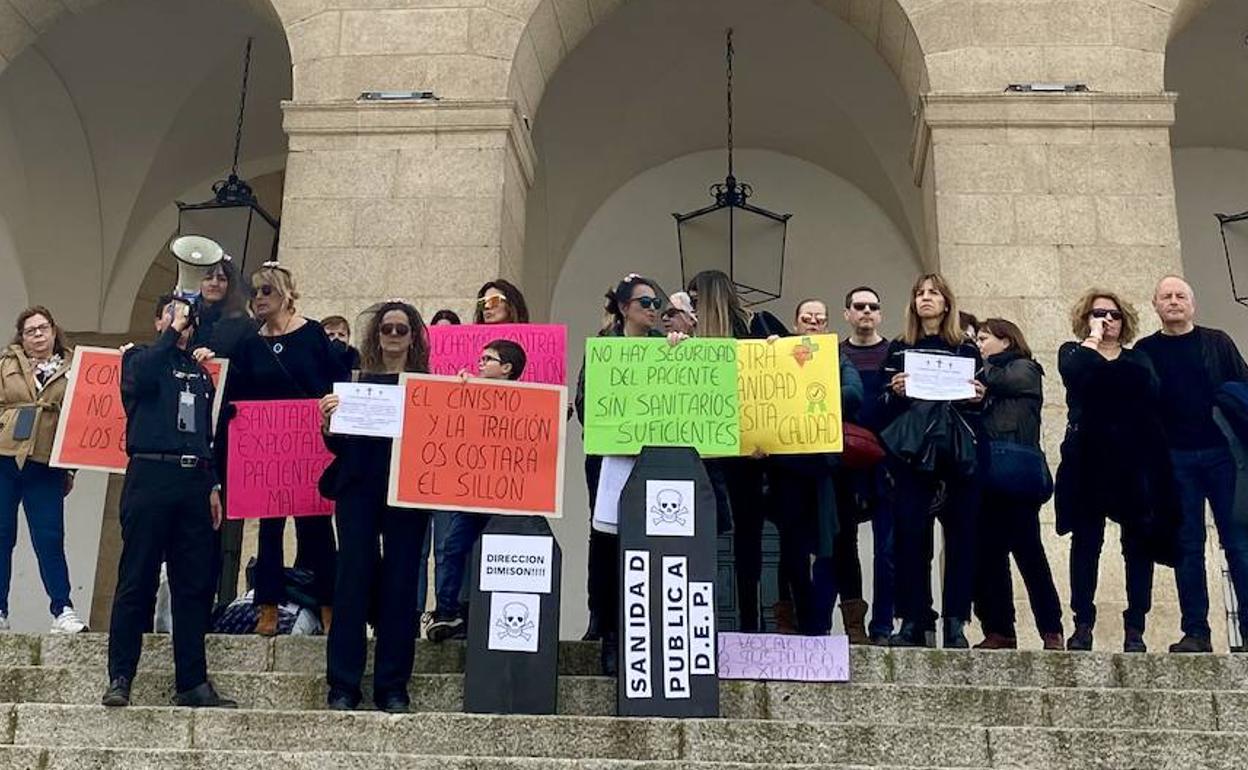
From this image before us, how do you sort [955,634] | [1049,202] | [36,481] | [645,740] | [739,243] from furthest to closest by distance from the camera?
[739,243], [1049,202], [36,481], [955,634], [645,740]

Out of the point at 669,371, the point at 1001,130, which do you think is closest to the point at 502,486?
the point at 669,371

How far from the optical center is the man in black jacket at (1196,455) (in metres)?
5.99

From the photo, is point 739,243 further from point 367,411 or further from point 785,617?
point 367,411

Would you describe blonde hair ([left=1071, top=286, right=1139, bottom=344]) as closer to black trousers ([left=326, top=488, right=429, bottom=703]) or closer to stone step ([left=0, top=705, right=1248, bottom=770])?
stone step ([left=0, top=705, right=1248, bottom=770])

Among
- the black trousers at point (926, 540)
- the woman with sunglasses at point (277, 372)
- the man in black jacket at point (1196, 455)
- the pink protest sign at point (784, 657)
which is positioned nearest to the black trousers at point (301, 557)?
the woman with sunglasses at point (277, 372)

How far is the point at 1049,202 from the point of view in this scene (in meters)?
8.70

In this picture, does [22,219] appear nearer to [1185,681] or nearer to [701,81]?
[701,81]

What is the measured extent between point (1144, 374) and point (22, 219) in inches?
440

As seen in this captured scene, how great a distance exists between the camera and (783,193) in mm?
13867

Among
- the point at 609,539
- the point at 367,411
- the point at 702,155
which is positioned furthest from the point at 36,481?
the point at 702,155

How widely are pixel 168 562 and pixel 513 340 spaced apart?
79.5 inches

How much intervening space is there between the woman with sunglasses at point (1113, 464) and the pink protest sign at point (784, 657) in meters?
1.28

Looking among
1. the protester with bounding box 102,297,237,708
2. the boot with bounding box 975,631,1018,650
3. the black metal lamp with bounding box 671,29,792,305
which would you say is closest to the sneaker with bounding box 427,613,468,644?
the protester with bounding box 102,297,237,708

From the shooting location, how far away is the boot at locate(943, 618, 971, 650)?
5824 millimetres
